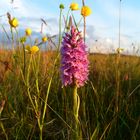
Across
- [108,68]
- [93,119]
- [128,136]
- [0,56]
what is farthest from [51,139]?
[0,56]

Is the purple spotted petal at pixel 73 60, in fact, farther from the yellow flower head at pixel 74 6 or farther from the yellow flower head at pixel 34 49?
the yellow flower head at pixel 74 6

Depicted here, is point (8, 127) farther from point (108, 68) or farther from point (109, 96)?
point (108, 68)

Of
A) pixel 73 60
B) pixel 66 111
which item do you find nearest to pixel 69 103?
pixel 66 111

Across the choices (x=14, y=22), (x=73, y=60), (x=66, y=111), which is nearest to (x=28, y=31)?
(x=14, y=22)

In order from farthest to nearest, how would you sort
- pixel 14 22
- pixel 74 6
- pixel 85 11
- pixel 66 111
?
pixel 74 6
pixel 14 22
pixel 66 111
pixel 85 11

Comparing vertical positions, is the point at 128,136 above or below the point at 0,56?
below

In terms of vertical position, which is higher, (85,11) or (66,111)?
(85,11)

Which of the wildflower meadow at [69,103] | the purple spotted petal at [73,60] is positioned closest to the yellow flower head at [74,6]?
the wildflower meadow at [69,103]

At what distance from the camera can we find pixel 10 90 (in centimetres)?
403

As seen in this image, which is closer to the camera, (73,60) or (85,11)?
(73,60)

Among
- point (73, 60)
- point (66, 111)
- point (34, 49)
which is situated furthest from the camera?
point (66, 111)

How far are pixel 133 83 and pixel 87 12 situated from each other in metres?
1.92

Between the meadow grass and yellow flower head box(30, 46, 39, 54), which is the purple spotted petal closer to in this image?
the meadow grass

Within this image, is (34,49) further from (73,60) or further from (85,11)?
(73,60)
